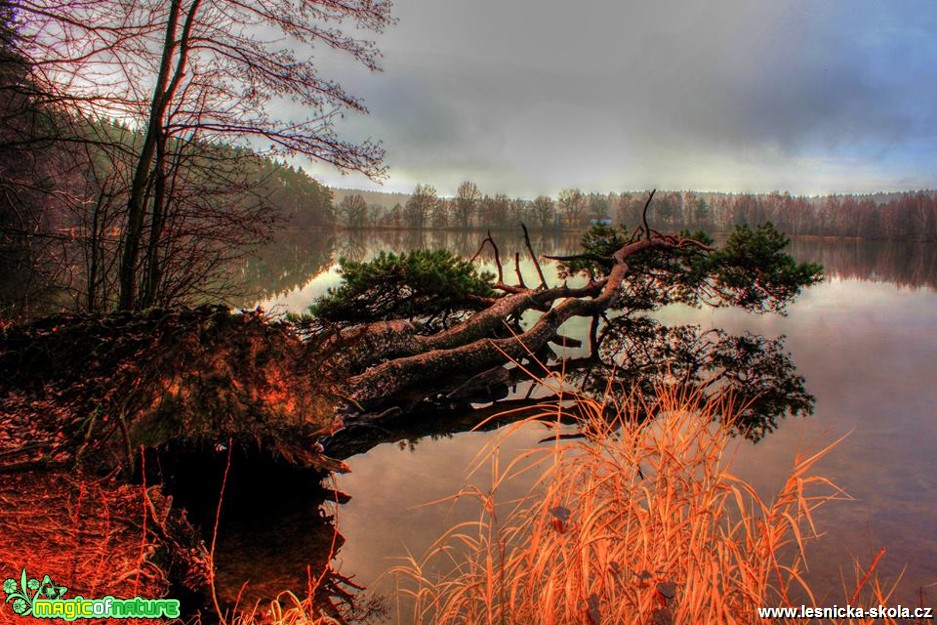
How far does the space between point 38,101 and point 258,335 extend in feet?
11.7

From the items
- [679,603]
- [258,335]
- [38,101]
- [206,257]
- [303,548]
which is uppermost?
[38,101]

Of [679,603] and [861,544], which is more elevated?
[679,603]

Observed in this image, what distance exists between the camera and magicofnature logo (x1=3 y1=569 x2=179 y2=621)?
1.74 meters

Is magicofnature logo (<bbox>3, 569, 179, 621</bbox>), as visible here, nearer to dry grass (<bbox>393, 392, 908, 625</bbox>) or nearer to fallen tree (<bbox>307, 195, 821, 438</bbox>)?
dry grass (<bbox>393, 392, 908, 625</bbox>)

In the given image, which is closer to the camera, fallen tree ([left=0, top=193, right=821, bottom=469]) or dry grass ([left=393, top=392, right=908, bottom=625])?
dry grass ([left=393, top=392, right=908, bottom=625])

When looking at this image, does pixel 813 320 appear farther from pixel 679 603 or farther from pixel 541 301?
pixel 679 603

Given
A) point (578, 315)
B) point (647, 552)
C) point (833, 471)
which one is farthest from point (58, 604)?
point (578, 315)

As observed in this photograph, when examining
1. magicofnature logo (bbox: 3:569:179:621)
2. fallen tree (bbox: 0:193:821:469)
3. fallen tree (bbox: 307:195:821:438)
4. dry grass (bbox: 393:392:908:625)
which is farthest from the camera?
fallen tree (bbox: 307:195:821:438)

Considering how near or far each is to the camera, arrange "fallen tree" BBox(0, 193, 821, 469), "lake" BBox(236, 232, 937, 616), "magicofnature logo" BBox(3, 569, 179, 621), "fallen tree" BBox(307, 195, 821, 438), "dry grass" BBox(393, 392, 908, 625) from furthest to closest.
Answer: "fallen tree" BBox(307, 195, 821, 438) < "lake" BBox(236, 232, 937, 616) < "fallen tree" BBox(0, 193, 821, 469) < "dry grass" BBox(393, 392, 908, 625) < "magicofnature logo" BBox(3, 569, 179, 621)

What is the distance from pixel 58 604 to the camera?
1.79m

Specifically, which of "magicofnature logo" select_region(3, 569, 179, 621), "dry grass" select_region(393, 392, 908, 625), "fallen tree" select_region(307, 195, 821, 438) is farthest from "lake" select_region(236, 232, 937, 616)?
"magicofnature logo" select_region(3, 569, 179, 621)

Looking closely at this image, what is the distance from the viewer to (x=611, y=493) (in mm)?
2604

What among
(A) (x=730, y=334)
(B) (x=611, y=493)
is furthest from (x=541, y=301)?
(B) (x=611, y=493)

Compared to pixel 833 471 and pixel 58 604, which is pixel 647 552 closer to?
pixel 58 604
